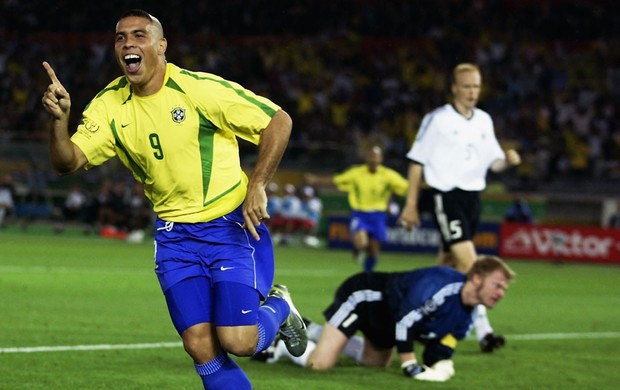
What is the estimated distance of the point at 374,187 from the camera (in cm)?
2164

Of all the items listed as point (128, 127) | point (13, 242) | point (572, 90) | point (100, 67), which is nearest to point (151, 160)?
point (128, 127)

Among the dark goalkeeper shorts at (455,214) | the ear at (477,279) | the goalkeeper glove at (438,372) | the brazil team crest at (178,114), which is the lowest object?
the goalkeeper glove at (438,372)

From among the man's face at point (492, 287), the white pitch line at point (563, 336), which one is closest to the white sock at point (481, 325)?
the white pitch line at point (563, 336)

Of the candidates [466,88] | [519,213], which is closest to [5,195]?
[519,213]

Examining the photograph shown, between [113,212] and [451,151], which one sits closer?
[451,151]

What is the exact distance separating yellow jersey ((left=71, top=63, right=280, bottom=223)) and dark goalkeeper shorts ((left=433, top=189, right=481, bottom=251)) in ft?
15.6

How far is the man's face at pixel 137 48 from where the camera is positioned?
612 centimetres

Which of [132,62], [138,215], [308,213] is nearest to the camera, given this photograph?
[132,62]

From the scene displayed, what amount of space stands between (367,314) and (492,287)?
1195mm

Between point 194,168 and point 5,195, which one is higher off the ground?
point 194,168

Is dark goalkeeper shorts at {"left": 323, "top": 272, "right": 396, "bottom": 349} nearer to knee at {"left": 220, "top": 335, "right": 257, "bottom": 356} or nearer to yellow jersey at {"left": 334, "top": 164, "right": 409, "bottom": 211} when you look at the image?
knee at {"left": 220, "top": 335, "right": 257, "bottom": 356}

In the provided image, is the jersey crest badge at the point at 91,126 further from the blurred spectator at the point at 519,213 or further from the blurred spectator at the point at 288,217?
the blurred spectator at the point at 288,217

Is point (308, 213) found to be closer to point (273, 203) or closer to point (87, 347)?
point (273, 203)

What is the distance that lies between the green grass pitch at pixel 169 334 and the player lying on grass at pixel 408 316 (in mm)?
156
